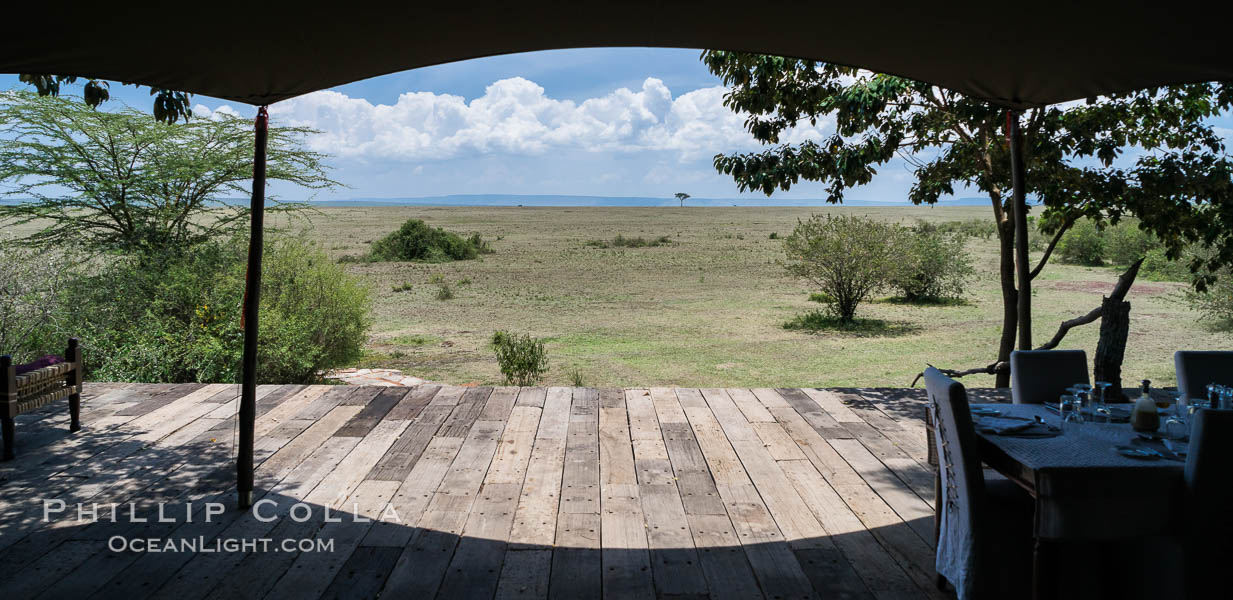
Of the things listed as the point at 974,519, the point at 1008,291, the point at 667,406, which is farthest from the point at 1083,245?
the point at 974,519

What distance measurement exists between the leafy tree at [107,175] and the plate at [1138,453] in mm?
7434

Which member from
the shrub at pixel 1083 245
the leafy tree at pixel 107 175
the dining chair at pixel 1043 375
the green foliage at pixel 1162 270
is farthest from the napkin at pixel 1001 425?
the shrub at pixel 1083 245

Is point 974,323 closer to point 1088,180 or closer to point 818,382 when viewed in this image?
point 818,382

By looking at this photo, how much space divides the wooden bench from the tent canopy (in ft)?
6.03

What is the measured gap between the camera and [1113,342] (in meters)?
2.87

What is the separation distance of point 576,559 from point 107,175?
6871mm

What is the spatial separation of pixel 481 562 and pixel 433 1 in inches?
72.1

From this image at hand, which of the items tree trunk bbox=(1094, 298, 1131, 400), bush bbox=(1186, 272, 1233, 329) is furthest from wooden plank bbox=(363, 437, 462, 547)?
bush bbox=(1186, 272, 1233, 329)

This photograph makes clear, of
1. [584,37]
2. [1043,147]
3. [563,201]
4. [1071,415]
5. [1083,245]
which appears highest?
[563,201]

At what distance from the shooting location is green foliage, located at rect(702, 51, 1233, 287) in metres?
5.60

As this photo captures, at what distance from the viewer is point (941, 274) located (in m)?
15.8

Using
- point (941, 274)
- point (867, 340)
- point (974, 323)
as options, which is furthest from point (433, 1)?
point (941, 274)

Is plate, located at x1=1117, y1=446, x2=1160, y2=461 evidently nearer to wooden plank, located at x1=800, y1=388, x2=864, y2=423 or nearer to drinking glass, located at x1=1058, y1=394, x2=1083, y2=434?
drinking glass, located at x1=1058, y1=394, x2=1083, y2=434

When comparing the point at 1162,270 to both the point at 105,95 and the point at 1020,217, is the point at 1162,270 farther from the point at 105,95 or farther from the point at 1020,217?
the point at 105,95
